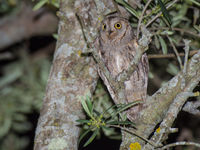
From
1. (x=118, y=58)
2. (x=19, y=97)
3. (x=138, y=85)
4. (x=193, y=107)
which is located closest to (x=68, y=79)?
(x=118, y=58)

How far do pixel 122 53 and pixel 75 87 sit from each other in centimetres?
59

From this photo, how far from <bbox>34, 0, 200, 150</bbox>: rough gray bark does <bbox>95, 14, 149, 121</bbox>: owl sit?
14 centimetres

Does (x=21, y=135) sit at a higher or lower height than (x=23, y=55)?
lower

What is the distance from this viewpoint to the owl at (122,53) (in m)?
2.51

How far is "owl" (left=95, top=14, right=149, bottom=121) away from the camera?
251 cm

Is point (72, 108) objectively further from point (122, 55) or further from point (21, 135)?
point (21, 135)

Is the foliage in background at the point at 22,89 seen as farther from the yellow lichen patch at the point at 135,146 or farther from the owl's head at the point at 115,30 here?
the yellow lichen patch at the point at 135,146

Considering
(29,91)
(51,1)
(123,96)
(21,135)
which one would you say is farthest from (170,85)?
(21,135)

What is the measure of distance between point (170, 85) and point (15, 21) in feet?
10.8

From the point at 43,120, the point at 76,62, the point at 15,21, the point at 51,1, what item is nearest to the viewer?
the point at 43,120

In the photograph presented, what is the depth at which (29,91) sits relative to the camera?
418 cm

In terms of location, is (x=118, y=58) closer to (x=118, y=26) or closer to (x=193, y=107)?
(x=118, y=26)

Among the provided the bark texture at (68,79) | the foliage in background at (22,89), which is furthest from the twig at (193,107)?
the foliage in background at (22,89)

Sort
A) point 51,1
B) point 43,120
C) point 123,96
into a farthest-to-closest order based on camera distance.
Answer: point 51,1 → point 43,120 → point 123,96
